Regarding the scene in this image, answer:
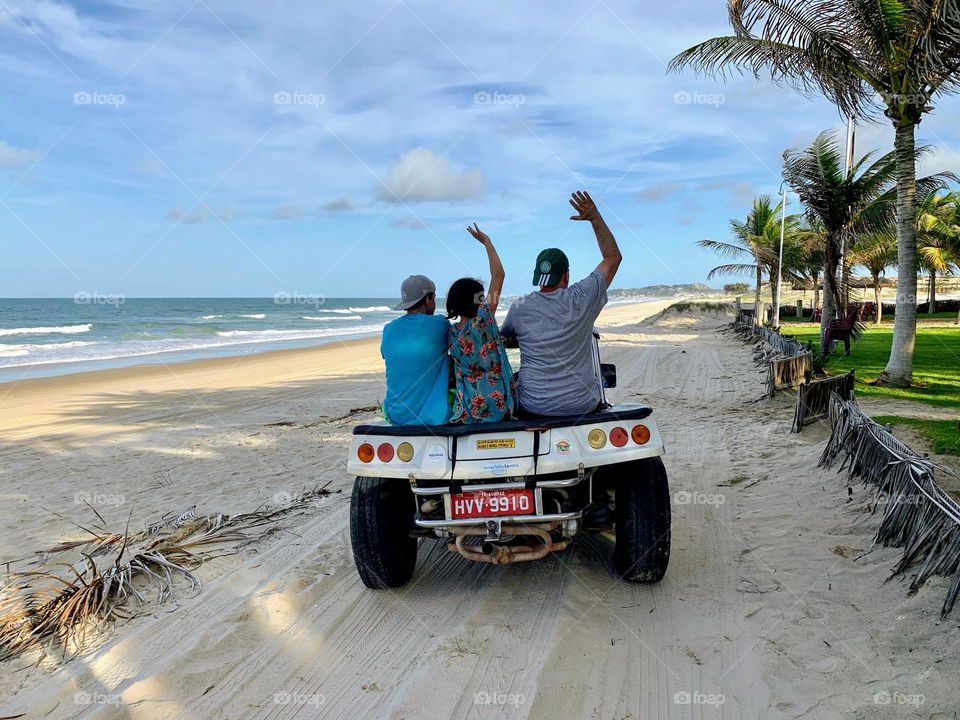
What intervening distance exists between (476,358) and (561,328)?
1.77 feet

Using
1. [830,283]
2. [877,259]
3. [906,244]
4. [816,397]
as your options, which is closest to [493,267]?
[816,397]

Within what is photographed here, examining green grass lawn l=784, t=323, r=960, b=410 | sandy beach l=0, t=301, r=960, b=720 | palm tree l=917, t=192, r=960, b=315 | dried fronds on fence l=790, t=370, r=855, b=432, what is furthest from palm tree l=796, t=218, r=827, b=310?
sandy beach l=0, t=301, r=960, b=720

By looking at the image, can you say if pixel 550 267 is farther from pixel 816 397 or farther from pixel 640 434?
pixel 816 397

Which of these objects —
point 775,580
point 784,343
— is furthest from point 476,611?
point 784,343

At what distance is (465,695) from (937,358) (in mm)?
15226

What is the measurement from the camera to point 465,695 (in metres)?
3.13

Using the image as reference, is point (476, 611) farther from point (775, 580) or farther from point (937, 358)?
point (937, 358)

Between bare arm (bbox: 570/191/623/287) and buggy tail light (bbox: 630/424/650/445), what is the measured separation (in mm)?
861

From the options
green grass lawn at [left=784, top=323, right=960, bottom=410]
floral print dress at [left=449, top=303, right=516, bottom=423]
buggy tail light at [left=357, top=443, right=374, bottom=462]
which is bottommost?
green grass lawn at [left=784, top=323, right=960, bottom=410]

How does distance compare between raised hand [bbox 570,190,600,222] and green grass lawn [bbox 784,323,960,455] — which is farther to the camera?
green grass lawn [bbox 784,323,960,455]

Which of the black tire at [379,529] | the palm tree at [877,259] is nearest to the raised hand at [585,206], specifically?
the black tire at [379,529]

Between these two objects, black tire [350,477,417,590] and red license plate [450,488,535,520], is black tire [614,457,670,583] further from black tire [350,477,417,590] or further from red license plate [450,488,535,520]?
black tire [350,477,417,590]

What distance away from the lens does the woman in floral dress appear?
13.2 ft

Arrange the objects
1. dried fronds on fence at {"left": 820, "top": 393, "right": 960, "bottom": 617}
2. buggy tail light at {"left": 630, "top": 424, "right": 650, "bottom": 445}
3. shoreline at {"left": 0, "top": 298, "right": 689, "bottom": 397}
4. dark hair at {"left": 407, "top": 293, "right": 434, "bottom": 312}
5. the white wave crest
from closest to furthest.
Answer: dried fronds on fence at {"left": 820, "top": 393, "right": 960, "bottom": 617}
buggy tail light at {"left": 630, "top": 424, "right": 650, "bottom": 445}
dark hair at {"left": 407, "top": 293, "right": 434, "bottom": 312}
shoreline at {"left": 0, "top": 298, "right": 689, "bottom": 397}
the white wave crest
